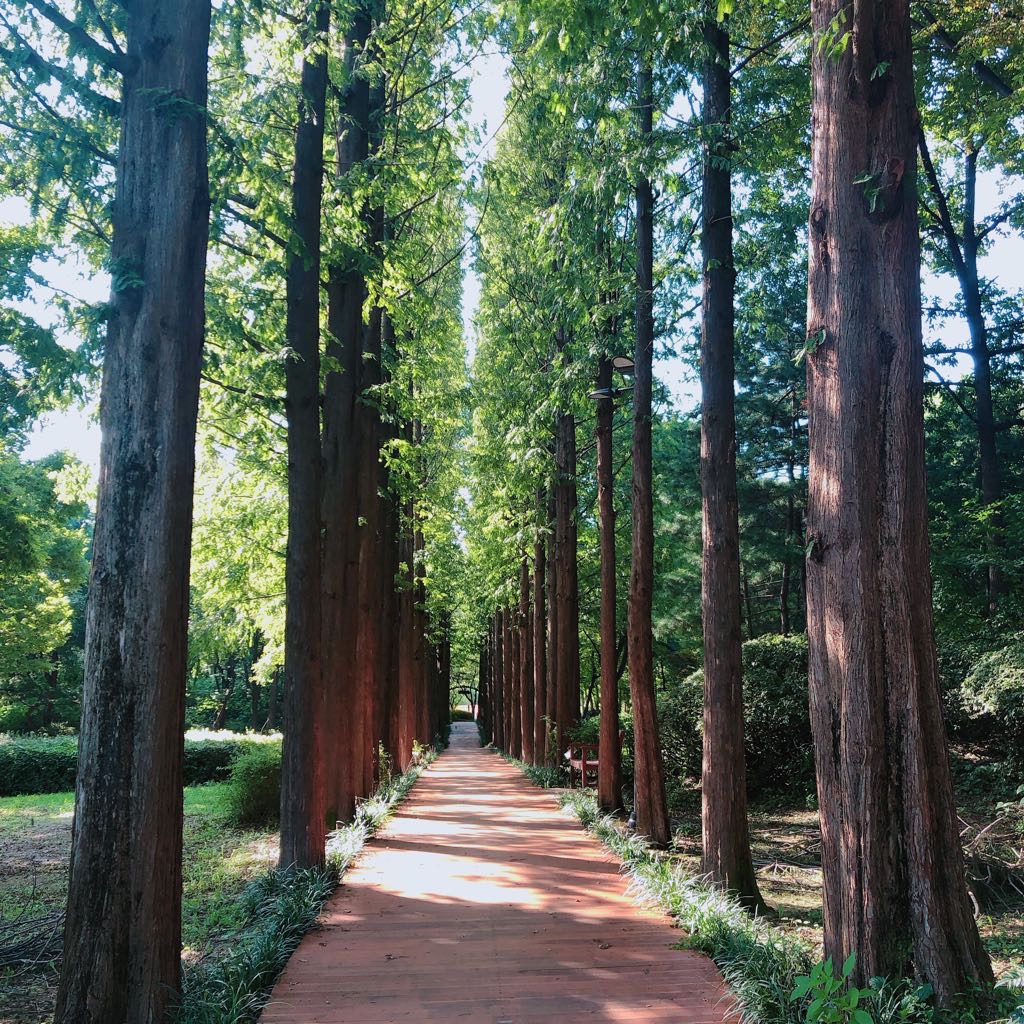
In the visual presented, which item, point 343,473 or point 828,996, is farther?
point 343,473

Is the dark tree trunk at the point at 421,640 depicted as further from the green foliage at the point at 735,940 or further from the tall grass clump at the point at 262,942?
the green foliage at the point at 735,940

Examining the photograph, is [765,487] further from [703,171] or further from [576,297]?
[703,171]

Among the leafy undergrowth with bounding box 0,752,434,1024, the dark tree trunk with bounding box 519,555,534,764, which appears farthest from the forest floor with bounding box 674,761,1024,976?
the dark tree trunk with bounding box 519,555,534,764

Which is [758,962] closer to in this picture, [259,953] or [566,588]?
[259,953]

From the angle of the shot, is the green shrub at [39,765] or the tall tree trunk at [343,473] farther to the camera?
the green shrub at [39,765]

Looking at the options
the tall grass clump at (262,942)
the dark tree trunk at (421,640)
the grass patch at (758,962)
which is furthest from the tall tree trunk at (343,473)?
the dark tree trunk at (421,640)

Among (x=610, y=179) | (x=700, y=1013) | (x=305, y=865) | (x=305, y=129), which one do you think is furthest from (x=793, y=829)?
(x=305, y=129)

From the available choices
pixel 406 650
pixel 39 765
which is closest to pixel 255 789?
pixel 406 650

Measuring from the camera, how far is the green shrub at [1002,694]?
453 inches

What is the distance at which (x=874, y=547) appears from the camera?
417 cm

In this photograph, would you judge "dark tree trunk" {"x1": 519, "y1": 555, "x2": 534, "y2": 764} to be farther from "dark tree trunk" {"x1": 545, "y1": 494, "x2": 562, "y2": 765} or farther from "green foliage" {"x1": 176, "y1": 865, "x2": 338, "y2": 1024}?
"green foliage" {"x1": 176, "y1": 865, "x2": 338, "y2": 1024}

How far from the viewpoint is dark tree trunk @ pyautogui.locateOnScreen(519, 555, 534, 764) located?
24.6 meters

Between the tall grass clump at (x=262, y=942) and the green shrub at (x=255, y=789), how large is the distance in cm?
416

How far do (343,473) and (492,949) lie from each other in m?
6.17
